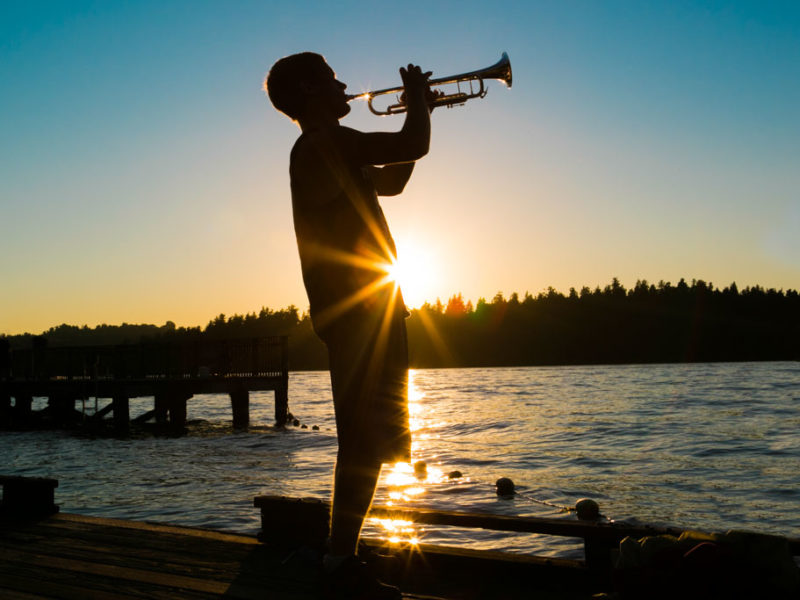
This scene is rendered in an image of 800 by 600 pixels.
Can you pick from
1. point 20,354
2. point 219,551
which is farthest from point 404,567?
point 20,354

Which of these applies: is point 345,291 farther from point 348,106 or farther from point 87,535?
point 87,535

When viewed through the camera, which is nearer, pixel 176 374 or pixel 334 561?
pixel 334 561

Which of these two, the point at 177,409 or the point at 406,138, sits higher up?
the point at 406,138

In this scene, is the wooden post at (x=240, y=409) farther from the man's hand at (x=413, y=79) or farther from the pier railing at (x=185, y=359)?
the man's hand at (x=413, y=79)

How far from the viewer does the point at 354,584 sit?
298 centimetres

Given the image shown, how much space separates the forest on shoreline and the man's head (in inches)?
5341

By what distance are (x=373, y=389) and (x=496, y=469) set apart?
1416 cm

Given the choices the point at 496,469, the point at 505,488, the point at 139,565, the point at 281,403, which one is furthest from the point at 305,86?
the point at 281,403

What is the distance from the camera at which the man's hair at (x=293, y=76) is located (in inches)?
123

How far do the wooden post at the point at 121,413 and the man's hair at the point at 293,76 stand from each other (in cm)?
2965

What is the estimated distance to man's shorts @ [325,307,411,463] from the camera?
3002 millimetres

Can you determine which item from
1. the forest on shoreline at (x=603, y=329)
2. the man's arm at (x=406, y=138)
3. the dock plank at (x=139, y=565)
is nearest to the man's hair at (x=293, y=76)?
the man's arm at (x=406, y=138)

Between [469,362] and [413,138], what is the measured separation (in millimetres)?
166389

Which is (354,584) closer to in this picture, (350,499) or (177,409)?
(350,499)
